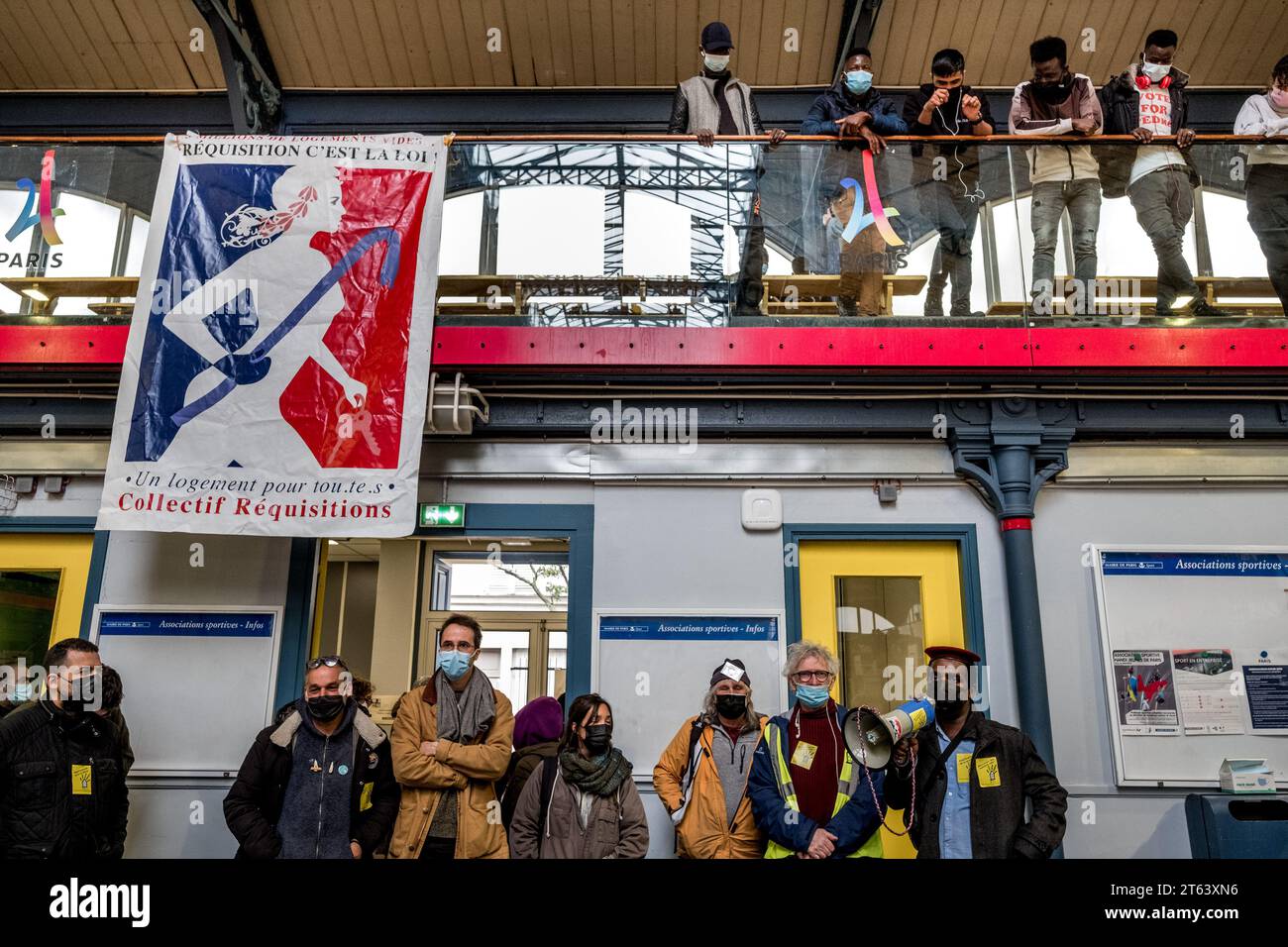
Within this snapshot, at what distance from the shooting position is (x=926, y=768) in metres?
4.52

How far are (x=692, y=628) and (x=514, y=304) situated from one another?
2.74 metres

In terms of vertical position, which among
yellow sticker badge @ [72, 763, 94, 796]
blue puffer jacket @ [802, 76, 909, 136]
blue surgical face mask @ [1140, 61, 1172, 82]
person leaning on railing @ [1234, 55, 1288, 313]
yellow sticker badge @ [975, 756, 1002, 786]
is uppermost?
blue surgical face mask @ [1140, 61, 1172, 82]

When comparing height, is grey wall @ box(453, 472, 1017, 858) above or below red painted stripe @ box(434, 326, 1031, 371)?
below

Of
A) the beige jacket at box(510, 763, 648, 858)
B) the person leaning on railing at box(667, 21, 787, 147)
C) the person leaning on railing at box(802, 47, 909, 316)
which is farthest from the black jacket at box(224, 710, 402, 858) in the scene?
the person leaning on railing at box(667, 21, 787, 147)

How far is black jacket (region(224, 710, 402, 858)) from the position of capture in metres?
4.67

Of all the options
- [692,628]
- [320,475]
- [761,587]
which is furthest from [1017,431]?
[320,475]

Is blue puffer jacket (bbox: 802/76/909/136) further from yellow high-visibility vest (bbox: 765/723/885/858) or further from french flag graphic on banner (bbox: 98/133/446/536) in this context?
yellow high-visibility vest (bbox: 765/723/885/858)

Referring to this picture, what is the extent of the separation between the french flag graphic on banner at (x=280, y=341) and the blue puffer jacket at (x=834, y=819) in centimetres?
285

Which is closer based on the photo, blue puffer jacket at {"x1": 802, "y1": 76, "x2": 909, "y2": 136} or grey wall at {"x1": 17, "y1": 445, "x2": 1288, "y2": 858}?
grey wall at {"x1": 17, "y1": 445, "x2": 1288, "y2": 858}

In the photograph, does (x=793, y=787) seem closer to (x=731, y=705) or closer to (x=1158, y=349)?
(x=731, y=705)

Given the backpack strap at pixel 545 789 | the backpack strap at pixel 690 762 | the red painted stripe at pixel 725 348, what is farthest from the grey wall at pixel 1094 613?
the backpack strap at pixel 545 789

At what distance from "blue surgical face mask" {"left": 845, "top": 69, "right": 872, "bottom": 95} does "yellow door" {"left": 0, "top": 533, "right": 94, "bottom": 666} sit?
268 inches

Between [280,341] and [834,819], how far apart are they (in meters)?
4.62

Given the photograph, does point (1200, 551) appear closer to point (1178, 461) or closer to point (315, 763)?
point (1178, 461)
